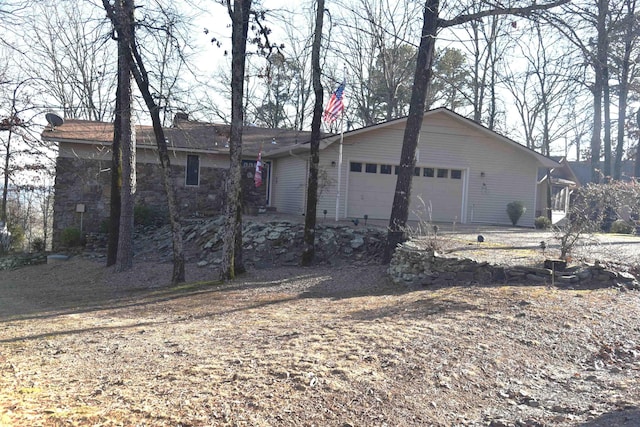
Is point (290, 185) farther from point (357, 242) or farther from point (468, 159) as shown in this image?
point (357, 242)

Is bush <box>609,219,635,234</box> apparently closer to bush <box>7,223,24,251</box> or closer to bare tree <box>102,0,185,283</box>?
bare tree <box>102,0,185,283</box>

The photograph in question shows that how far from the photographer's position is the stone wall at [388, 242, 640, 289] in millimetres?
8734

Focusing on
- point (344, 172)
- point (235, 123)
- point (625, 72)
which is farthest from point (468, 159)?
point (235, 123)

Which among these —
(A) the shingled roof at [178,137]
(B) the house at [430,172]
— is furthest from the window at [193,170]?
(B) the house at [430,172]

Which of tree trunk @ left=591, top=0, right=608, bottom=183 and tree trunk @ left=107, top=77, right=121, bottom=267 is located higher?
tree trunk @ left=591, top=0, right=608, bottom=183

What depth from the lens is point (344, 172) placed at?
18672 mm

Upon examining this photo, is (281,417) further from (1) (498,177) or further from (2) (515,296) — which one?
(1) (498,177)

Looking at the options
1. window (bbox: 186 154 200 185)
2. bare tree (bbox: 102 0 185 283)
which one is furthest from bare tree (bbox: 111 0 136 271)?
window (bbox: 186 154 200 185)

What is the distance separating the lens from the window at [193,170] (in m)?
20.5

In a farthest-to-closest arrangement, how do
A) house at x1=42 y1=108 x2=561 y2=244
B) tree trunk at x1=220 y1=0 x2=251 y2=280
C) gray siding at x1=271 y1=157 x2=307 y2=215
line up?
gray siding at x1=271 y1=157 x2=307 y2=215
house at x1=42 y1=108 x2=561 y2=244
tree trunk at x1=220 y1=0 x2=251 y2=280

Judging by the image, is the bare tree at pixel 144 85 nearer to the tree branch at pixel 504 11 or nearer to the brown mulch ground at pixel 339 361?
the brown mulch ground at pixel 339 361

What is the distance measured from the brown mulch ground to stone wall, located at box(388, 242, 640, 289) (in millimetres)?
447

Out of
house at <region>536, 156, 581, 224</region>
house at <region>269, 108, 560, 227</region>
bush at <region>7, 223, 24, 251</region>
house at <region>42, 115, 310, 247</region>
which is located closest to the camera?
house at <region>269, 108, 560, 227</region>

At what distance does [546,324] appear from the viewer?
21.3 ft
